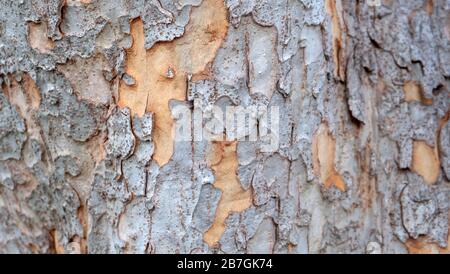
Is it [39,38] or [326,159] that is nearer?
[39,38]

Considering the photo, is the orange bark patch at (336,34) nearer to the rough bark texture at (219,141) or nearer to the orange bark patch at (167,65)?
the rough bark texture at (219,141)

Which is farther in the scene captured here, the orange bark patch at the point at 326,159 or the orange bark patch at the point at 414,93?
the orange bark patch at the point at 414,93

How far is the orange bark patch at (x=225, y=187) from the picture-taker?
108cm

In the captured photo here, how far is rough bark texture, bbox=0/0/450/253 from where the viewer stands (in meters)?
1.05

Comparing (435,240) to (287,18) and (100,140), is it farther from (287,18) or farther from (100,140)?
(100,140)

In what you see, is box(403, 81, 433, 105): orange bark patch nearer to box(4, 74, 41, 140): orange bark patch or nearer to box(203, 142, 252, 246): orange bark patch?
box(203, 142, 252, 246): orange bark patch

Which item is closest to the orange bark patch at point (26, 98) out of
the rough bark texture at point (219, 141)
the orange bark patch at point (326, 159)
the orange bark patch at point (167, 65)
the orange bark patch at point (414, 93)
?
the rough bark texture at point (219, 141)

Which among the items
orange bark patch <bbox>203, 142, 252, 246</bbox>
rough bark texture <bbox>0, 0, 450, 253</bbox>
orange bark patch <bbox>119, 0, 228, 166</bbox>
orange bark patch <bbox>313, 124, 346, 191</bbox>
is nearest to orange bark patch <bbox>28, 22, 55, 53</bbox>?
rough bark texture <bbox>0, 0, 450, 253</bbox>

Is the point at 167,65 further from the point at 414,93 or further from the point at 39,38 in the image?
the point at 414,93

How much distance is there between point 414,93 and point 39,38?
0.92m

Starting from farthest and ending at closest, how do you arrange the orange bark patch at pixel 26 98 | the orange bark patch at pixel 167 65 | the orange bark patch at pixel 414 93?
the orange bark patch at pixel 414 93 → the orange bark patch at pixel 26 98 → the orange bark patch at pixel 167 65

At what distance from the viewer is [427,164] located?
4.39ft

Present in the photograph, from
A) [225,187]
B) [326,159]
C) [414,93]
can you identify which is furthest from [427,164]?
[225,187]

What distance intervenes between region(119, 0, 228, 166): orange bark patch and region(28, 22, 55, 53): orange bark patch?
0.18 m
